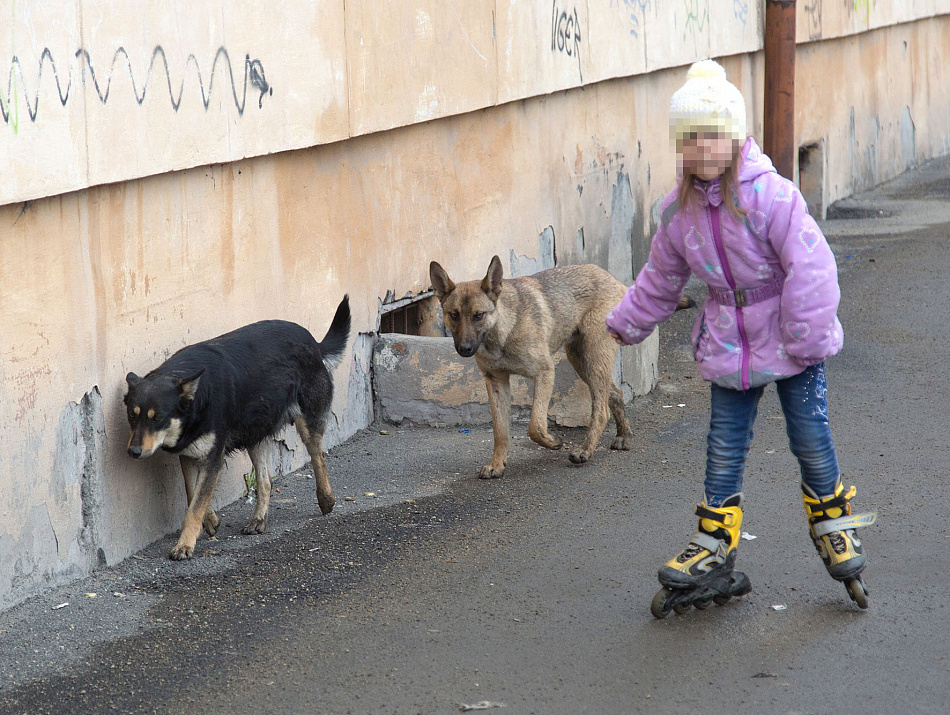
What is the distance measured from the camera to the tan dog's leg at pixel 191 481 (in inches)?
205

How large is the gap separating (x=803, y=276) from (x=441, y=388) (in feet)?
11.6

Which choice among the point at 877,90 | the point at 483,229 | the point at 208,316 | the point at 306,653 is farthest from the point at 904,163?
the point at 306,653

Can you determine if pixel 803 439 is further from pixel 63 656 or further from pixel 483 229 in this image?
pixel 483 229

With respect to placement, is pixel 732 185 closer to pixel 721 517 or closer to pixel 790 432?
pixel 790 432

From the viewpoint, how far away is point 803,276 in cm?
388

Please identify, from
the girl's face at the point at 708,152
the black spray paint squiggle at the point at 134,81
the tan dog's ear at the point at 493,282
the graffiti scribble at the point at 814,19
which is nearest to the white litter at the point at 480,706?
the girl's face at the point at 708,152

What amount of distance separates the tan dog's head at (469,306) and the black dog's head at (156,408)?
5.70ft

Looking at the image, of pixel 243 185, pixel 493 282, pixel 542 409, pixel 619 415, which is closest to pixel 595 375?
pixel 619 415

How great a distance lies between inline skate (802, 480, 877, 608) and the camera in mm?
4207

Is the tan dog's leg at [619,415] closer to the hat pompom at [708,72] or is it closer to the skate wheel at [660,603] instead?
the skate wheel at [660,603]

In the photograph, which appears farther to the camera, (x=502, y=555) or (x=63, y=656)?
(x=502, y=555)

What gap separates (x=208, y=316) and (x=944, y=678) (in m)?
3.65

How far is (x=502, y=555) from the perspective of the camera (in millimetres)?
5059

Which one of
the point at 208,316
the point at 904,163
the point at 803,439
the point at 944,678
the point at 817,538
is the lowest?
the point at 944,678
